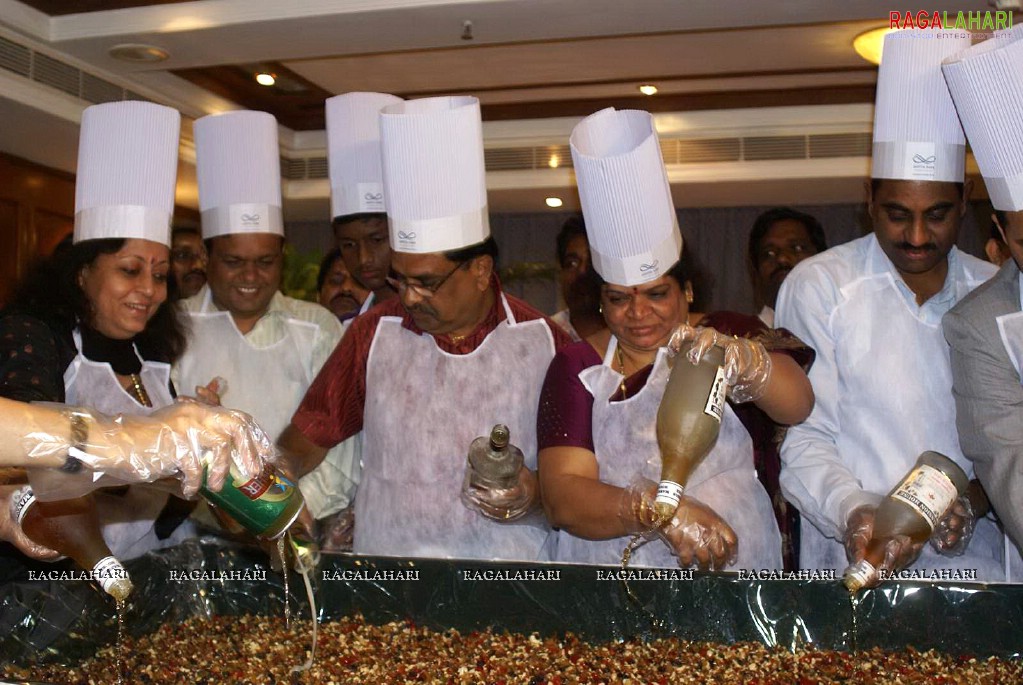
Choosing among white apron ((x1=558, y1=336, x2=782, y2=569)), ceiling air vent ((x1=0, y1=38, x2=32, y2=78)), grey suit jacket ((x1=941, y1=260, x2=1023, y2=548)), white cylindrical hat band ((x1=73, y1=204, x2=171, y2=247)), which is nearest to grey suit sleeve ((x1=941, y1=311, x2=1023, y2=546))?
grey suit jacket ((x1=941, y1=260, x2=1023, y2=548))

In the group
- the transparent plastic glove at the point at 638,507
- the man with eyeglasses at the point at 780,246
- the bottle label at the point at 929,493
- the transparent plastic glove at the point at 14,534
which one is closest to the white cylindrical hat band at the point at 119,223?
the transparent plastic glove at the point at 14,534

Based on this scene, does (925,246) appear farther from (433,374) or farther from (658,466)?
(433,374)

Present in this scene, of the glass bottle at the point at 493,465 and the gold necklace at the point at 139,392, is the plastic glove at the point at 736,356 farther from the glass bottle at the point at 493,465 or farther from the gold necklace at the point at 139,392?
the gold necklace at the point at 139,392

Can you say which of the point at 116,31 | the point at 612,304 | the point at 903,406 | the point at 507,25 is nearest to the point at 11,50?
the point at 116,31

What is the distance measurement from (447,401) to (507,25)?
2617mm

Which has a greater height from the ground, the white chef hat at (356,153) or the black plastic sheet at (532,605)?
the white chef hat at (356,153)

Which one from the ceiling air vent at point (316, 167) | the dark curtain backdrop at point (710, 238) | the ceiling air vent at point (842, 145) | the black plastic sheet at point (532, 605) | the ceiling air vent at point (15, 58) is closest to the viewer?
the black plastic sheet at point (532, 605)

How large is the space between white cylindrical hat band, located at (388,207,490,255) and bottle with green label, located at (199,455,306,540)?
2.63ft

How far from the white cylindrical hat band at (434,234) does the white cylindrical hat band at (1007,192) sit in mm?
949

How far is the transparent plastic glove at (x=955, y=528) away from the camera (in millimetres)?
1708

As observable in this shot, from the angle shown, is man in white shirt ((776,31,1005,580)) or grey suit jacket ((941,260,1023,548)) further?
man in white shirt ((776,31,1005,580))

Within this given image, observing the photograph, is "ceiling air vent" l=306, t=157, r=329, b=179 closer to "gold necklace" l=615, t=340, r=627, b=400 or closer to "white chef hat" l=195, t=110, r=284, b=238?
"white chef hat" l=195, t=110, r=284, b=238

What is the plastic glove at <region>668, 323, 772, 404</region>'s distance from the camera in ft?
5.48

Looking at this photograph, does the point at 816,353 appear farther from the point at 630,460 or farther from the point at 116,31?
the point at 116,31
